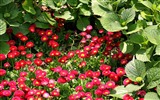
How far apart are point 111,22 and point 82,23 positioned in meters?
0.62

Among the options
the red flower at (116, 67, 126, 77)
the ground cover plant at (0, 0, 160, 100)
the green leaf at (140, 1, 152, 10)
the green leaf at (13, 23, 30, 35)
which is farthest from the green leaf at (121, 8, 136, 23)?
the green leaf at (13, 23, 30, 35)

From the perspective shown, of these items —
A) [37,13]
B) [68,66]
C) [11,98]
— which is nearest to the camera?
[11,98]

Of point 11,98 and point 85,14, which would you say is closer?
point 11,98

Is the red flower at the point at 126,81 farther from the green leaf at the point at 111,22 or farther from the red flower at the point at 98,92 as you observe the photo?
the green leaf at the point at 111,22

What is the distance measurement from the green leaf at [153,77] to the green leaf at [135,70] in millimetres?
55

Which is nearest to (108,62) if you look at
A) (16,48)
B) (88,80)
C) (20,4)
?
(88,80)

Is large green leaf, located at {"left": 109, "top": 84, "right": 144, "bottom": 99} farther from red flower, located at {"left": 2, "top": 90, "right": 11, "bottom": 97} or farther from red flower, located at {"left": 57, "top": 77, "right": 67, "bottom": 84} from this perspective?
red flower, located at {"left": 2, "top": 90, "right": 11, "bottom": 97}

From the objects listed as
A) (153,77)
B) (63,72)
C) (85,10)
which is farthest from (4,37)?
(153,77)

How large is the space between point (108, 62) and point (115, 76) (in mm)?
395

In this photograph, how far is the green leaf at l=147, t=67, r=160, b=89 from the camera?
3.72 meters

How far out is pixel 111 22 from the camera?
13.5 feet

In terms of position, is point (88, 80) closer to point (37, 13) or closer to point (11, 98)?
point (11, 98)

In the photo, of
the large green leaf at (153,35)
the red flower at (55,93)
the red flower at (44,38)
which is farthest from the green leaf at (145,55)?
the red flower at (44,38)

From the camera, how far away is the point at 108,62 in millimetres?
4289
